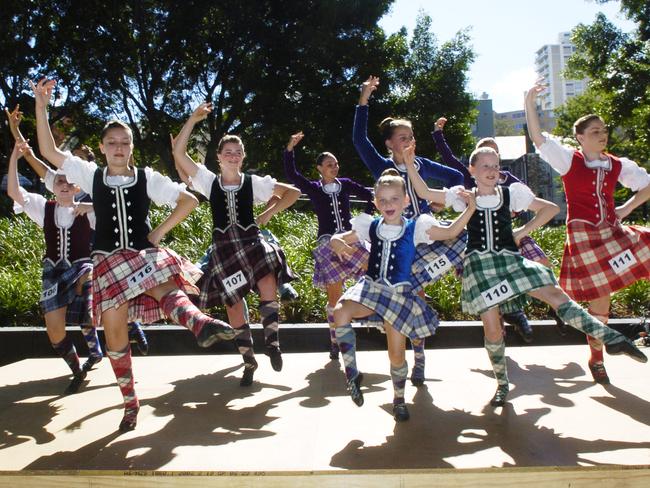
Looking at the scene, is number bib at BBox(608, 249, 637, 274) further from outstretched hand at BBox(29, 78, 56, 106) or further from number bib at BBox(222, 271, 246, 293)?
outstretched hand at BBox(29, 78, 56, 106)

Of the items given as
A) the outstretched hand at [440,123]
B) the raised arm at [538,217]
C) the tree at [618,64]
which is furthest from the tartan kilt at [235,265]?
the tree at [618,64]

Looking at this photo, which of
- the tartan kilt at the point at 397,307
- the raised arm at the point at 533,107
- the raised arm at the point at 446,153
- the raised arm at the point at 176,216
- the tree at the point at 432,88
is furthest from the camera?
the tree at the point at 432,88

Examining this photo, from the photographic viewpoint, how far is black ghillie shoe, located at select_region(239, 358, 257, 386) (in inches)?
191

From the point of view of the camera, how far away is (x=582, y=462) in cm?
290

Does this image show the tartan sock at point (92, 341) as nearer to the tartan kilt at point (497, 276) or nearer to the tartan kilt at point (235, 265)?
the tartan kilt at point (235, 265)

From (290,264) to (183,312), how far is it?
449 centimetres

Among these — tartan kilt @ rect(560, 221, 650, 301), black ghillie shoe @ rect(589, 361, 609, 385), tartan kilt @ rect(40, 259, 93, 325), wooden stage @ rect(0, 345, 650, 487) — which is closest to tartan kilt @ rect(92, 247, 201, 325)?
wooden stage @ rect(0, 345, 650, 487)

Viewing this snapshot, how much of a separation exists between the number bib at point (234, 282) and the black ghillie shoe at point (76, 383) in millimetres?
1432

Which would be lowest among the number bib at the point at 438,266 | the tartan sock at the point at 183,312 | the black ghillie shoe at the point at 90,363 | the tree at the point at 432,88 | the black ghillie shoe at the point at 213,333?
the black ghillie shoe at the point at 90,363

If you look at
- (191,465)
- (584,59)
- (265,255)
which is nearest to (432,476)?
(191,465)

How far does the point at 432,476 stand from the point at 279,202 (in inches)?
107

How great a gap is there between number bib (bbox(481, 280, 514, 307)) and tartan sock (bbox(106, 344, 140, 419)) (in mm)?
2165

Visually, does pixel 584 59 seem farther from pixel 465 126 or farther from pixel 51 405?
pixel 51 405

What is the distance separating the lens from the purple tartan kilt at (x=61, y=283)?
5.05m
